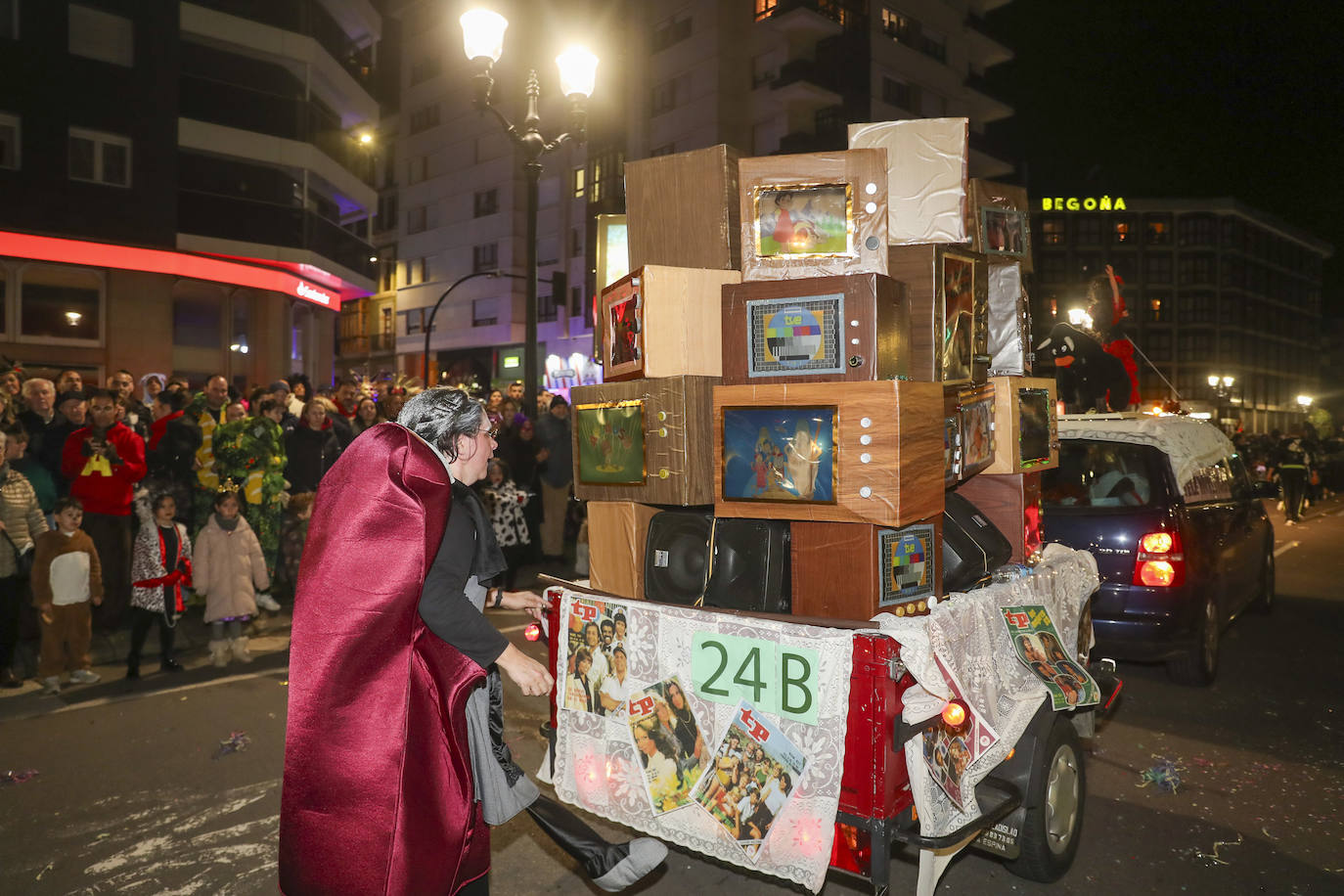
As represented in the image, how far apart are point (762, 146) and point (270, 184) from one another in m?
18.4

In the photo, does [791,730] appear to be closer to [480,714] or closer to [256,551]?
[480,714]

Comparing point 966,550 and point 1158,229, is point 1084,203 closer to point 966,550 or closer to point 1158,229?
point 1158,229

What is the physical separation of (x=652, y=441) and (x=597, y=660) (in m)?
0.93

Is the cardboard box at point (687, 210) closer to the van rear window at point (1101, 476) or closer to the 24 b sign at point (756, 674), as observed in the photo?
the 24 b sign at point (756, 674)

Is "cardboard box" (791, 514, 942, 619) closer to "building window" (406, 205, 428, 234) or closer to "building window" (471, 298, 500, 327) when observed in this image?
"building window" (471, 298, 500, 327)

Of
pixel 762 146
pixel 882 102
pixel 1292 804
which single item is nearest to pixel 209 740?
pixel 1292 804

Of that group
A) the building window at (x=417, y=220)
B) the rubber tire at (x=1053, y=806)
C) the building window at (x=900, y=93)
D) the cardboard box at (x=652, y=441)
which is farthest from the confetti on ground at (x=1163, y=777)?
the building window at (x=417, y=220)

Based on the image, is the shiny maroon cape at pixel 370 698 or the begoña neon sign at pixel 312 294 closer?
the shiny maroon cape at pixel 370 698

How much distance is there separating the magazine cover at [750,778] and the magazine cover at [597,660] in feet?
1.54

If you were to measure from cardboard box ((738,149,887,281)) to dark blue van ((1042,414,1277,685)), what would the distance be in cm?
333

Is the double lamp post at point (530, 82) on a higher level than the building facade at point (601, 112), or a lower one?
Result: lower

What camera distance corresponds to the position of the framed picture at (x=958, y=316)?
150 inches

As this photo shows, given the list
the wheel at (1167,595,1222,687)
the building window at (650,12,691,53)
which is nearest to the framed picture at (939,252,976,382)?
the wheel at (1167,595,1222,687)

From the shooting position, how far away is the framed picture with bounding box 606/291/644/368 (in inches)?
150
